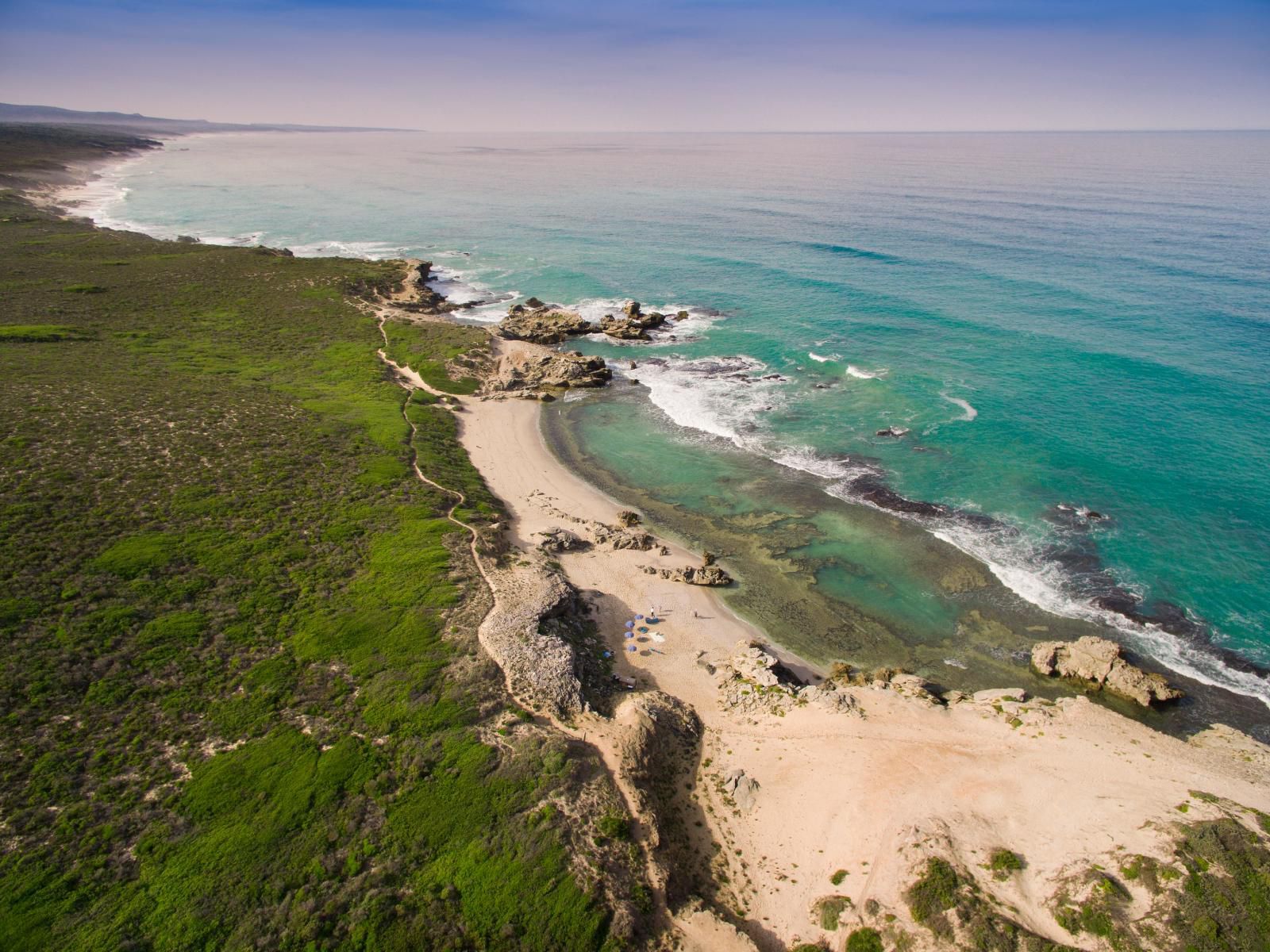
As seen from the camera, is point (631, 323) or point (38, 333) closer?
point (38, 333)

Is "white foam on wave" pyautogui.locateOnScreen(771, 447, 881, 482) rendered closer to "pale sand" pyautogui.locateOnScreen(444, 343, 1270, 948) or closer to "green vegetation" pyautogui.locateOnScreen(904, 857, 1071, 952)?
"pale sand" pyautogui.locateOnScreen(444, 343, 1270, 948)

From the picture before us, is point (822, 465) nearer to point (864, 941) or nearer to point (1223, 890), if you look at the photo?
point (1223, 890)

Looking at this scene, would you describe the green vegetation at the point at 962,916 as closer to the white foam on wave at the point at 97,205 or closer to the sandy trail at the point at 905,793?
the sandy trail at the point at 905,793

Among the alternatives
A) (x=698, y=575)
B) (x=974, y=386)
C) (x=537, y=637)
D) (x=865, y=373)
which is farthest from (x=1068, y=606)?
(x=865, y=373)

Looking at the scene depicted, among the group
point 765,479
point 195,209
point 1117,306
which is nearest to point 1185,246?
point 1117,306

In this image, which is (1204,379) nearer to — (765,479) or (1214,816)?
(765,479)

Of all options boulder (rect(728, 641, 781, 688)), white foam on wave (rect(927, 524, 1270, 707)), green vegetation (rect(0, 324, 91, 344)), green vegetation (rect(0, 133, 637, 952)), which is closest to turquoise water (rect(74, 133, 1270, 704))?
white foam on wave (rect(927, 524, 1270, 707))
